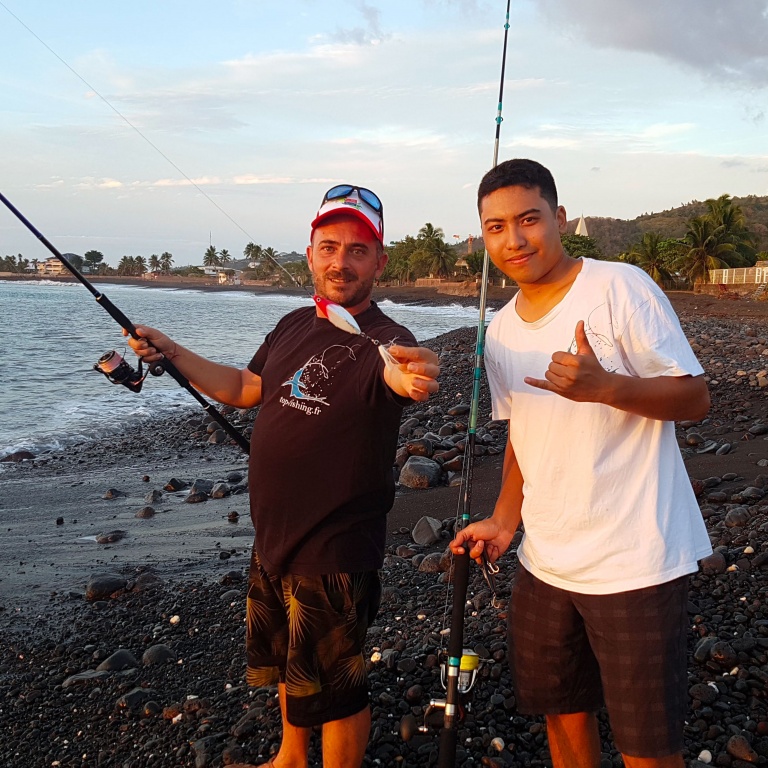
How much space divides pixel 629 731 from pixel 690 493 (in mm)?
724

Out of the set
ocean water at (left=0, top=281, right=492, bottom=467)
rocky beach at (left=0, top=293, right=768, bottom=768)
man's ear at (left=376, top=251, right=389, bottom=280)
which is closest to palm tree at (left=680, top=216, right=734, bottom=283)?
ocean water at (left=0, top=281, right=492, bottom=467)

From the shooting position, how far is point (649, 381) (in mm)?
2092

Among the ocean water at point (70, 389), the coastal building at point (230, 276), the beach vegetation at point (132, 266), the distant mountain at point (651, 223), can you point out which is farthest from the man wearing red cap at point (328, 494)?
the beach vegetation at point (132, 266)

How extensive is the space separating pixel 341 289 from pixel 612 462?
3.74 feet

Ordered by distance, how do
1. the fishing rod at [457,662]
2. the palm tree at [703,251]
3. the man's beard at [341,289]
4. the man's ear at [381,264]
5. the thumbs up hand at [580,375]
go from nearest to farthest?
the thumbs up hand at [580,375] → the fishing rod at [457,662] → the man's beard at [341,289] → the man's ear at [381,264] → the palm tree at [703,251]

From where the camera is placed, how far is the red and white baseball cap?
9.10 feet

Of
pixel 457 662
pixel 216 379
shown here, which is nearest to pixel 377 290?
pixel 216 379

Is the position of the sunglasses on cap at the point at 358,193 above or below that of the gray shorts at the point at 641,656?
above

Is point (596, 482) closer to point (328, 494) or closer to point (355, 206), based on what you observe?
point (328, 494)

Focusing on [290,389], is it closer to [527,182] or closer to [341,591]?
[341,591]

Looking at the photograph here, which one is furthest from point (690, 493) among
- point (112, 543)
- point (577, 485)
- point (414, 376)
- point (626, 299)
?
point (112, 543)

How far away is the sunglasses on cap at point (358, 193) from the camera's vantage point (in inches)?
112

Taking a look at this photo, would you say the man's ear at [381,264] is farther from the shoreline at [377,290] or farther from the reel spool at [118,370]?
the shoreline at [377,290]

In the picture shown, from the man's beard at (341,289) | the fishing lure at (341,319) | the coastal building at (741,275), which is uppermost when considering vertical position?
the coastal building at (741,275)
